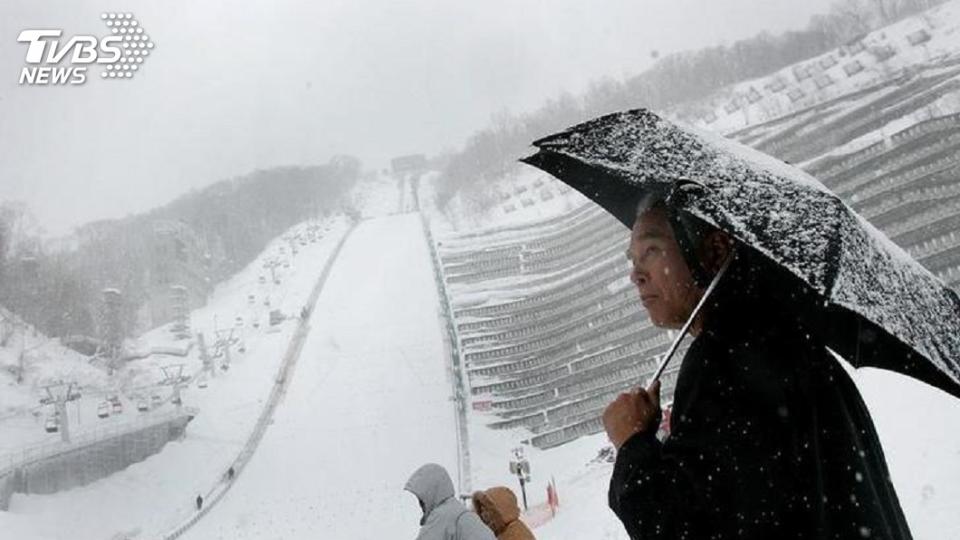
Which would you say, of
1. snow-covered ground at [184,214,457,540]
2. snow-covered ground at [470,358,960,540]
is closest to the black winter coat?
snow-covered ground at [470,358,960,540]

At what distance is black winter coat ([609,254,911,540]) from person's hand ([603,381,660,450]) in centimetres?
3

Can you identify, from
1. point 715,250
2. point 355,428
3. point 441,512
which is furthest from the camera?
point 355,428

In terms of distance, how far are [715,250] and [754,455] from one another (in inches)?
21.3

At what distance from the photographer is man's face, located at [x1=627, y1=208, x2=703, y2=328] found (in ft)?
5.97

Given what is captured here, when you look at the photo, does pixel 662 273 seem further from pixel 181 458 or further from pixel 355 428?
pixel 181 458

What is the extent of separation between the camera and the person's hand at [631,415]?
1604 mm

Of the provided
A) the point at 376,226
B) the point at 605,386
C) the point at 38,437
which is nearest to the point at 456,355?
the point at 605,386

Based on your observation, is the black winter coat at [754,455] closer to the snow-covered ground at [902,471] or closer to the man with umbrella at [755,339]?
the man with umbrella at [755,339]

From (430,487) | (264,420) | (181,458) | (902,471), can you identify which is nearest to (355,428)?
(264,420)

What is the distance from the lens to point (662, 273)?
1.85m

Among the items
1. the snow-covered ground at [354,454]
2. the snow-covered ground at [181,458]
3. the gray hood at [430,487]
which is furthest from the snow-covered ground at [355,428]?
the gray hood at [430,487]

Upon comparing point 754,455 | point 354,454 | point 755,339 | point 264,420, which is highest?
point 755,339

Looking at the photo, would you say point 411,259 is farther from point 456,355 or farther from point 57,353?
point 57,353

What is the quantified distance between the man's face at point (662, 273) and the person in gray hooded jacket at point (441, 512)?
6.18ft
